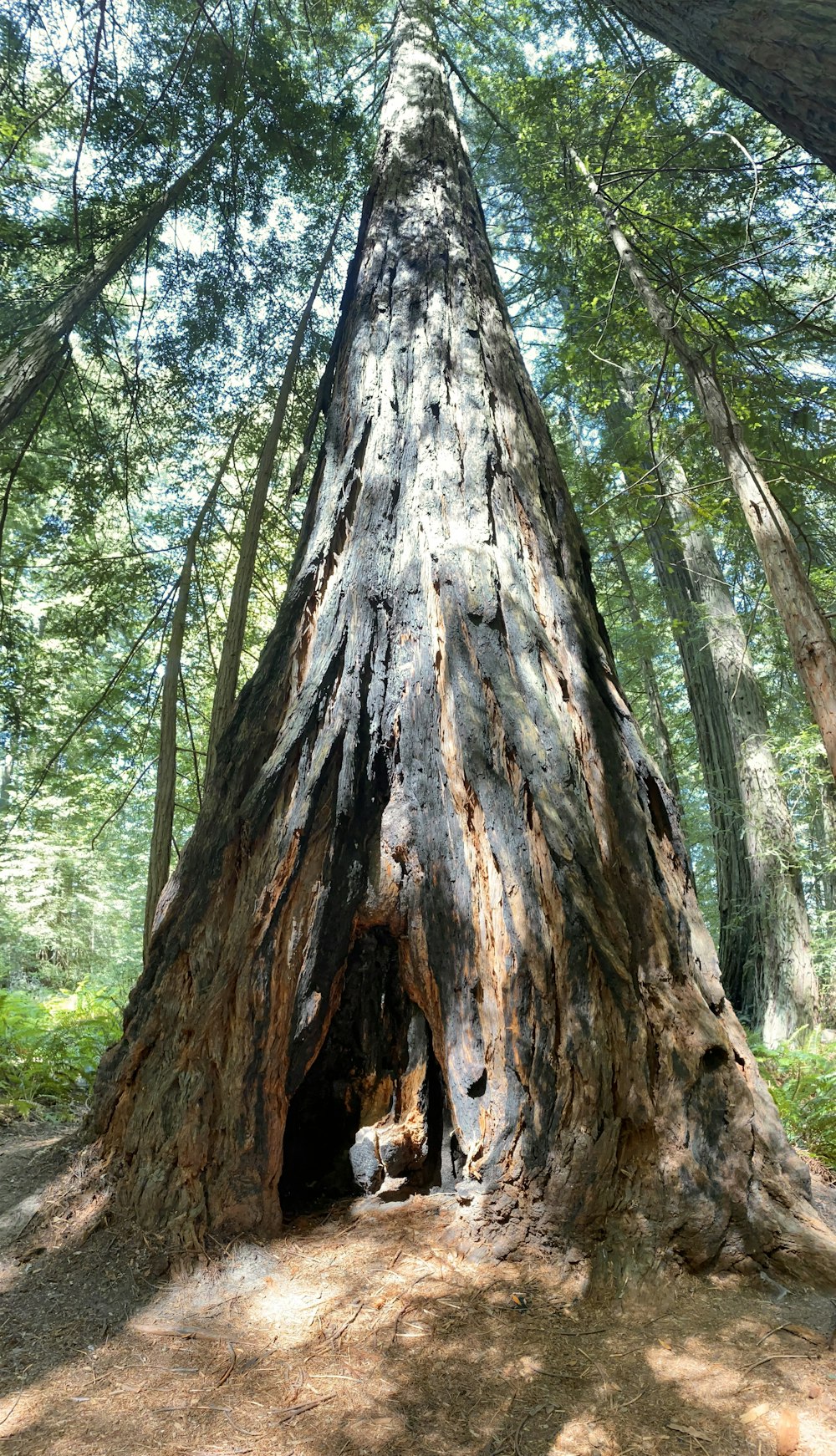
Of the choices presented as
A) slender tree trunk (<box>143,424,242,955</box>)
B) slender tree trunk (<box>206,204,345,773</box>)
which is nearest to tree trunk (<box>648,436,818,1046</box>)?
slender tree trunk (<box>206,204,345,773</box>)

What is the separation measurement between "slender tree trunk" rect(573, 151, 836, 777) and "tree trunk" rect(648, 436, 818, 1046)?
2.30 meters

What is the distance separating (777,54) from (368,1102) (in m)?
3.89

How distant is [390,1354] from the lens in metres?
1.97

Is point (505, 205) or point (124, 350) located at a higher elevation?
point (505, 205)

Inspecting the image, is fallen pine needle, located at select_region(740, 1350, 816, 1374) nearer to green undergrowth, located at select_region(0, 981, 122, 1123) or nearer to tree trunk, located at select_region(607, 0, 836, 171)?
tree trunk, located at select_region(607, 0, 836, 171)

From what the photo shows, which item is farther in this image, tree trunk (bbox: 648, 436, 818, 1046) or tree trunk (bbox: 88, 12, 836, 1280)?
tree trunk (bbox: 648, 436, 818, 1046)

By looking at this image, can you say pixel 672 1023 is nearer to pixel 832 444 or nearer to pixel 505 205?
pixel 832 444

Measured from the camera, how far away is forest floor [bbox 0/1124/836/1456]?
1706 millimetres

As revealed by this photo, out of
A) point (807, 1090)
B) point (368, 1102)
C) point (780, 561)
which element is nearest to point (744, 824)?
point (807, 1090)

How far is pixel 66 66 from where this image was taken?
6.25 meters

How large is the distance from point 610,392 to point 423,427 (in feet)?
17.6

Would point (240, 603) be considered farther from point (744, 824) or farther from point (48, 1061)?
point (744, 824)

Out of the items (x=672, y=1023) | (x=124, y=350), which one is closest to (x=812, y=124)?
(x=672, y=1023)

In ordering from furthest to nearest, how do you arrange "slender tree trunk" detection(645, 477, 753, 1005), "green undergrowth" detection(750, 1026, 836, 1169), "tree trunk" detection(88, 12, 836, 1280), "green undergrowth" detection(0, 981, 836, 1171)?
"slender tree trunk" detection(645, 477, 753, 1005) < "green undergrowth" detection(0, 981, 836, 1171) < "green undergrowth" detection(750, 1026, 836, 1169) < "tree trunk" detection(88, 12, 836, 1280)
